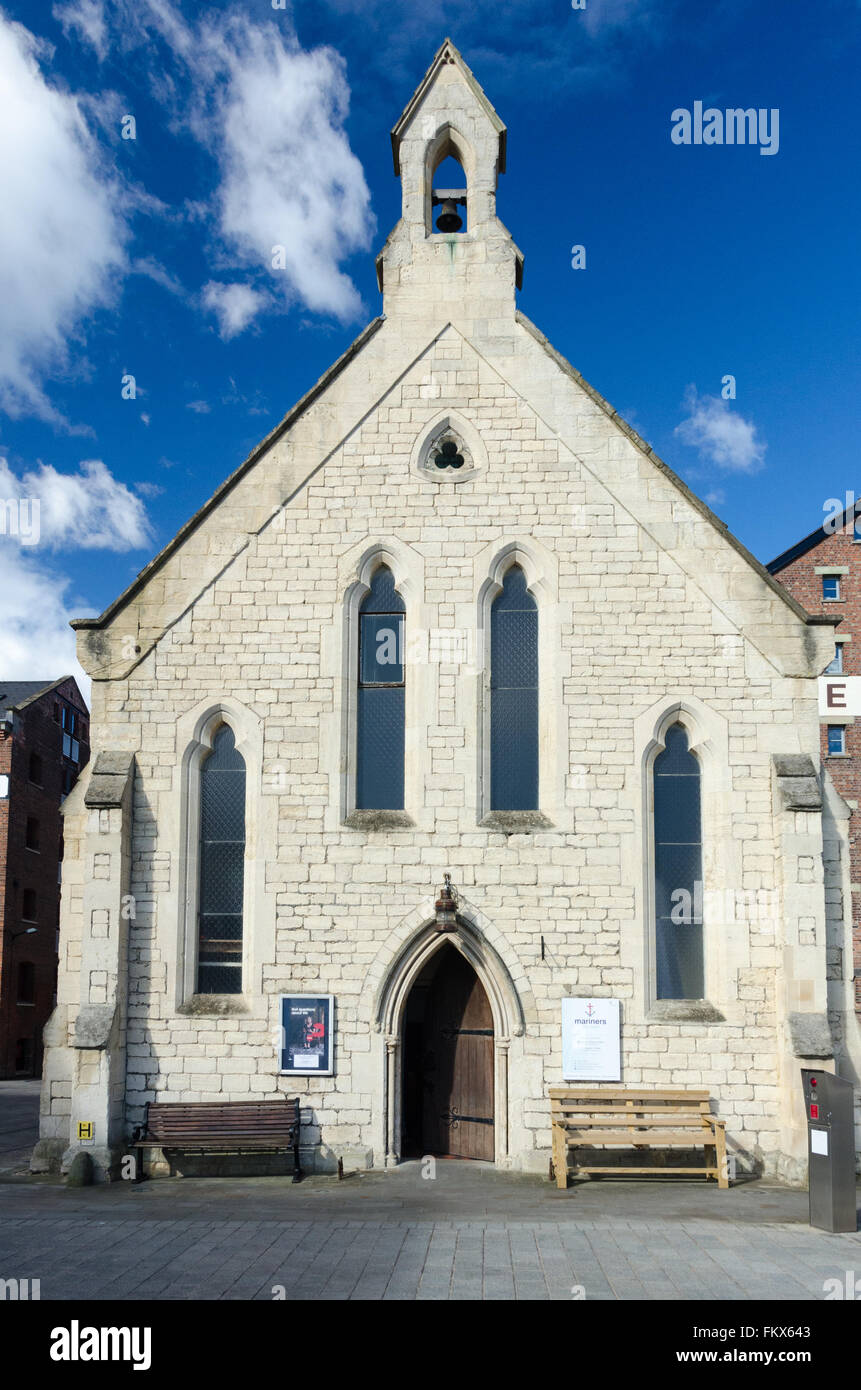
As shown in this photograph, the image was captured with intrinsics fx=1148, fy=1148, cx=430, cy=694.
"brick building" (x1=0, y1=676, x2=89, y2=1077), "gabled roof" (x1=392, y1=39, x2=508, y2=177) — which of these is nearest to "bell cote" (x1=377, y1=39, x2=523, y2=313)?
"gabled roof" (x1=392, y1=39, x2=508, y2=177)

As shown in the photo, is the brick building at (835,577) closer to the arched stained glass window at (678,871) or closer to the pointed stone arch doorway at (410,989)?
the arched stained glass window at (678,871)

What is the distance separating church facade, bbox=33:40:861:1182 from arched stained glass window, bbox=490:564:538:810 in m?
0.04

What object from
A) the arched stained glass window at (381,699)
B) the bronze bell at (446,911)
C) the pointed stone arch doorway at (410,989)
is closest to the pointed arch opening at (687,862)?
the pointed stone arch doorway at (410,989)

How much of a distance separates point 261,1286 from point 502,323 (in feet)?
38.3

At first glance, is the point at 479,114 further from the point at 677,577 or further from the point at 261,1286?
the point at 261,1286

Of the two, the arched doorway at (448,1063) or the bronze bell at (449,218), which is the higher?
the bronze bell at (449,218)

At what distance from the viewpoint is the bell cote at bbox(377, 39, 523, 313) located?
15.4m

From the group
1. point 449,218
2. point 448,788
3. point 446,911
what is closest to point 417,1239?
point 446,911

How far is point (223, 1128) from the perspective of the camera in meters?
13.2

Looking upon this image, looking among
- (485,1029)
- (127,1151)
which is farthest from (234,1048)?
(485,1029)

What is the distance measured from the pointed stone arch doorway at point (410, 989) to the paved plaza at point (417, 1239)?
18.8 inches

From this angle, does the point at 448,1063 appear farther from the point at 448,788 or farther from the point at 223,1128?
the point at 448,788

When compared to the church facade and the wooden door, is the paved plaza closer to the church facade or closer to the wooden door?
the wooden door

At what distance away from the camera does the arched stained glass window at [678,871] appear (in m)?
13.8
